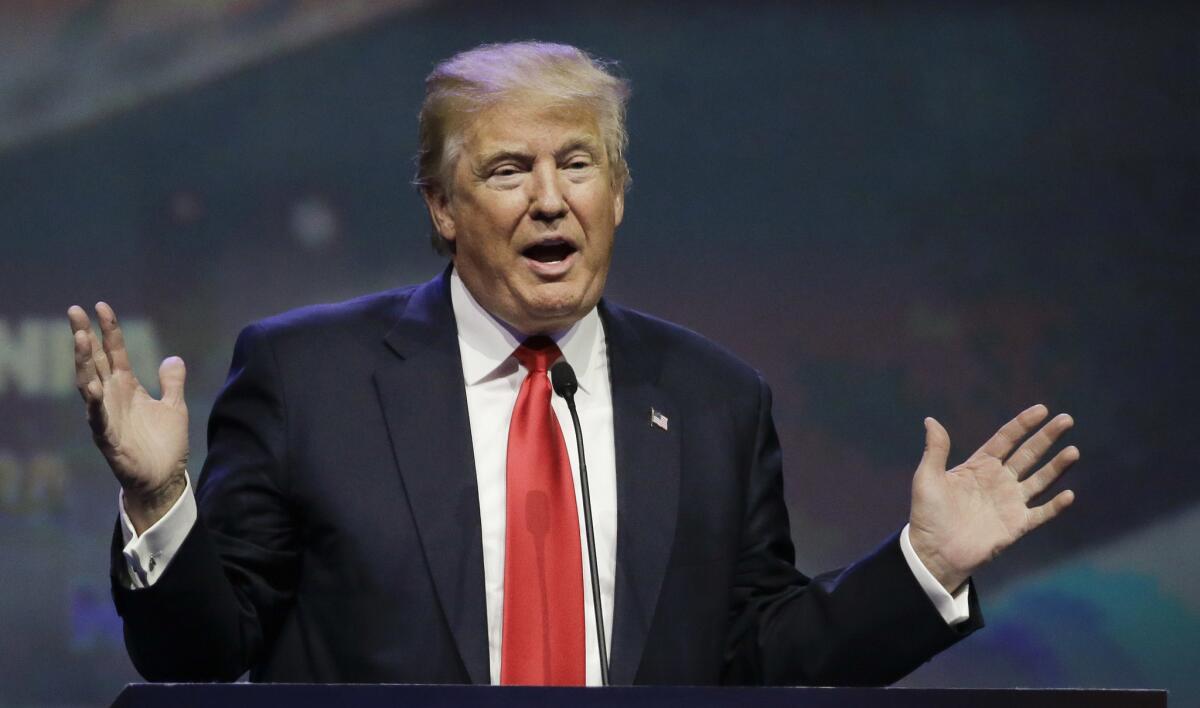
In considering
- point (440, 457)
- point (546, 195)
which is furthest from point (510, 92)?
Answer: point (440, 457)

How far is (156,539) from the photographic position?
183 centimetres

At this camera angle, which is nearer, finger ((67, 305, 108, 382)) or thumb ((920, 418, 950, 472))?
finger ((67, 305, 108, 382))

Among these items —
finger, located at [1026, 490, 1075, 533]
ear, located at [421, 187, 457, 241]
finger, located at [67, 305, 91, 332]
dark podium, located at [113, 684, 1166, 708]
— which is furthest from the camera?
ear, located at [421, 187, 457, 241]

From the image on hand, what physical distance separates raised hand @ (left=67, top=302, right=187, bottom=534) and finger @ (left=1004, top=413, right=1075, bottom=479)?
3.37 feet

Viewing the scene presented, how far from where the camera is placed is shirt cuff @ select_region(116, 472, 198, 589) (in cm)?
182

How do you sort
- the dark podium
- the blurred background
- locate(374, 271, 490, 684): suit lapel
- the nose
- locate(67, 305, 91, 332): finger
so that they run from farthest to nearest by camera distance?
the blurred background
the nose
locate(374, 271, 490, 684): suit lapel
locate(67, 305, 91, 332): finger
the dark podium

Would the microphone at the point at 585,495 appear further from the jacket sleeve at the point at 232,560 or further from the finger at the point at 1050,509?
the finger at the point at 1050,509

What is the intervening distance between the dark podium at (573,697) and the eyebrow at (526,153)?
0.97 metres

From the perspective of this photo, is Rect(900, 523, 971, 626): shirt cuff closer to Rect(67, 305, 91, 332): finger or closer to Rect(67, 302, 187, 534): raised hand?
Rect(67, 302, 187, 534): raised hand

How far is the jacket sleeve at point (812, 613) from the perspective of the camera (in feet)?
6.78

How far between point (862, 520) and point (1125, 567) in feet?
2.04

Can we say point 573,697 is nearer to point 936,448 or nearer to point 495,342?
point 936,448

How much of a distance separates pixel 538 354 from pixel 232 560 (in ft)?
1.67

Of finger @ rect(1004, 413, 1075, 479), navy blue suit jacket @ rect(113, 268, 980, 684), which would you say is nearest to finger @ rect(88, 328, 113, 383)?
navy blue suit jacket @ rect(113, 268, 980, 684)
